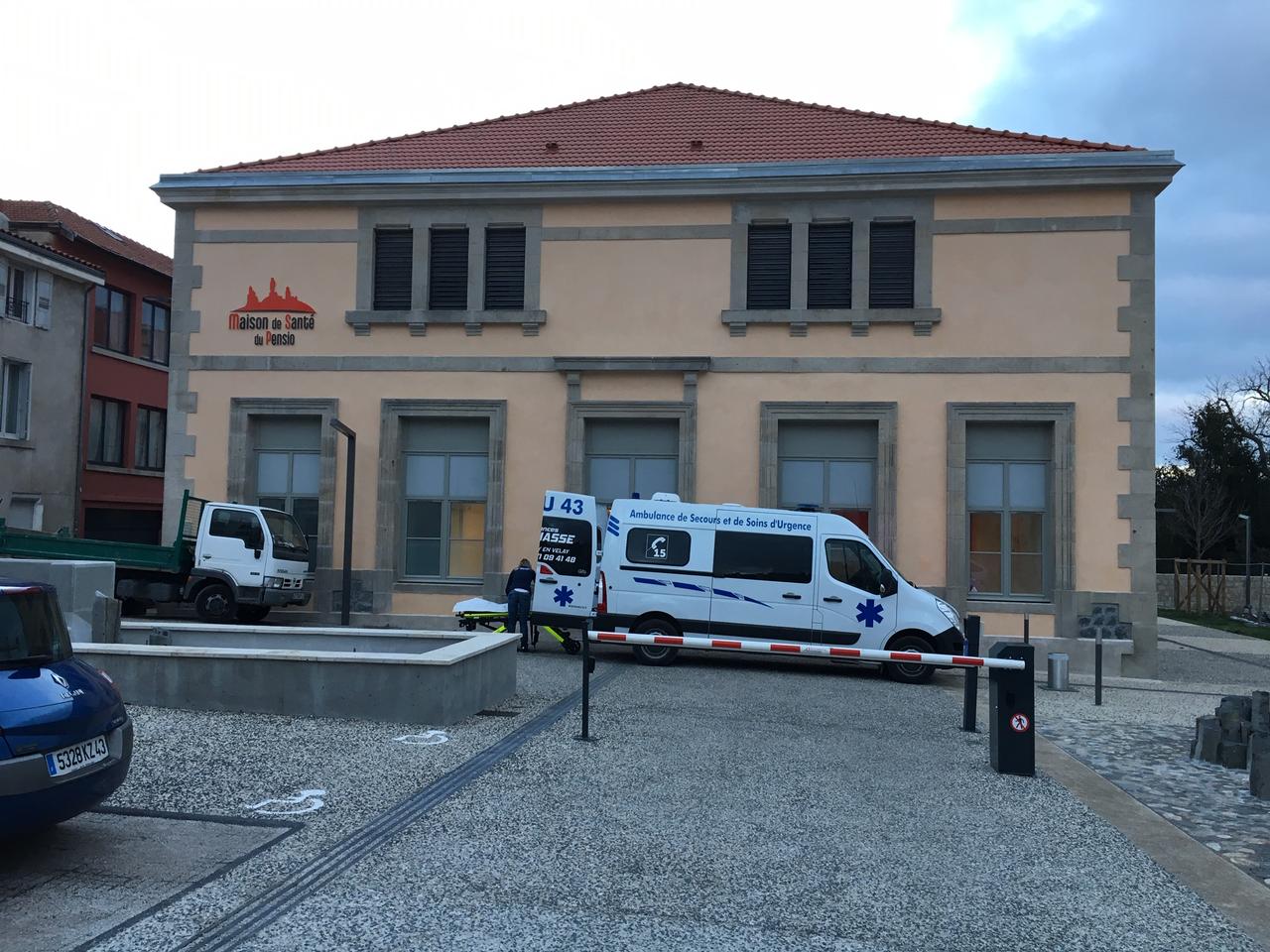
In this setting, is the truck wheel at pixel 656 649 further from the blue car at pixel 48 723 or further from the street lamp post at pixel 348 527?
Answer: the blue car at pixel 48 723

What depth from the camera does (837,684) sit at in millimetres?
14648

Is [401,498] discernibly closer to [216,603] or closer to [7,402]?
[216,603]

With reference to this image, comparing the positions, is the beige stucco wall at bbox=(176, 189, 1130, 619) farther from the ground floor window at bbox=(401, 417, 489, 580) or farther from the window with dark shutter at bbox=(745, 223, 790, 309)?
the ground floor window at bbox=(401, 417, 489, 580)

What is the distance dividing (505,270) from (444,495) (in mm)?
4360

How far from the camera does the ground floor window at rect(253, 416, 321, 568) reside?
20.9 metres

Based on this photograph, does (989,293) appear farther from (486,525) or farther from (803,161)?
(486,525)

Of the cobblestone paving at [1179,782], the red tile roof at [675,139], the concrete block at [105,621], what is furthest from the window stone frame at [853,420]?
the concrete block at [105,621]

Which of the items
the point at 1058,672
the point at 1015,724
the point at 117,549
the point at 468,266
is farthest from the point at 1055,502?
the point at 117,549

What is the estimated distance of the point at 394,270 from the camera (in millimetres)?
20859

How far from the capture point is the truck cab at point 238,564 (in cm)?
1917

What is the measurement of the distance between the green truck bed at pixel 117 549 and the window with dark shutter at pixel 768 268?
10.7m

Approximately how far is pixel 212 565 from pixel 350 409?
3714 mm

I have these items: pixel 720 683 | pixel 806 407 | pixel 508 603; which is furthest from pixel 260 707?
pixel 806 407

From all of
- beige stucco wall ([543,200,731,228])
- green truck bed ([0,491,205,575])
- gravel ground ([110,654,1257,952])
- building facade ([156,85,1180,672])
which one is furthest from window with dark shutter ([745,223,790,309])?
gravel ground ([110,654,1257,952])
